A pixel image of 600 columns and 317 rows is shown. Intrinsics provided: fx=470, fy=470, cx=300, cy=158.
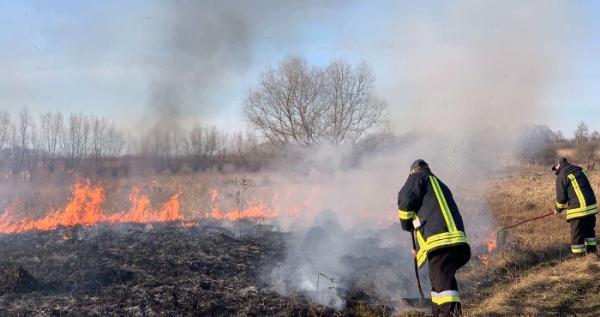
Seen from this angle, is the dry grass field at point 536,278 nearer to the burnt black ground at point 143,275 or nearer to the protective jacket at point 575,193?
the protective jacket at point 575,193

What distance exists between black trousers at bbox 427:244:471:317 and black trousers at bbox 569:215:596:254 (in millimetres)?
5425

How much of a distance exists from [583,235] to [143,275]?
8787 millimetres

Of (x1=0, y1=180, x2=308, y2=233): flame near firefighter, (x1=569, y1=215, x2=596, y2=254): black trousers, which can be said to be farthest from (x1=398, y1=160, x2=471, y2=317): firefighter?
(x1=0, y1=180, x2=308, y2=233): flame near firefighter

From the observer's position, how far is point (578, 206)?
32.0 ft

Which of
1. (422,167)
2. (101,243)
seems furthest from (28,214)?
(422,167)

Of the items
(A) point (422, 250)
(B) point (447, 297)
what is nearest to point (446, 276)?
(B) point (447, 297)

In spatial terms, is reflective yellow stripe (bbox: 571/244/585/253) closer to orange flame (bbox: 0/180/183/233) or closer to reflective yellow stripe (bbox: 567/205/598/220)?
reflective yellow stripe (bbox: 567/205/598/220)

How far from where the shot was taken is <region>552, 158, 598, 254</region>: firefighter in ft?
31.7

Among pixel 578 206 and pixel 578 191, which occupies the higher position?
pixel 578 191

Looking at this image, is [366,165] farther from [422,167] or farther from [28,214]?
[28,214]

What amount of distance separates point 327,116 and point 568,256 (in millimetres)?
14541

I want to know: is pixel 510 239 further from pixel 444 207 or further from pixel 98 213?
pixel 98 213

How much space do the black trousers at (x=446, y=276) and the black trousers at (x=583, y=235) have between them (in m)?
5.42

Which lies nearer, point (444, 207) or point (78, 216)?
point (444, 207)
